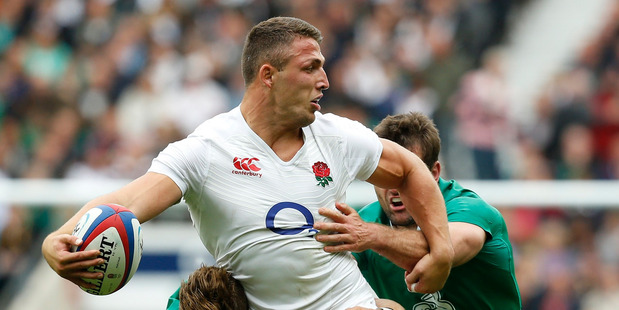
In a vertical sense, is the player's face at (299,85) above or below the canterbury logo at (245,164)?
above

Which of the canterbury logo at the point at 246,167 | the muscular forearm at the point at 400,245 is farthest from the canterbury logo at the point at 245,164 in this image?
the muscular forearm at the point at 400,245

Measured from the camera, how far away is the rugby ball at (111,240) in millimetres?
4508

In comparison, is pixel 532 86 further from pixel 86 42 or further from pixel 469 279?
pixel 469 279

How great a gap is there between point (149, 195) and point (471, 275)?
234 cm

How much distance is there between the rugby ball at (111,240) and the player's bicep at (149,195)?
0.08 m

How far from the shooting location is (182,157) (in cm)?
491

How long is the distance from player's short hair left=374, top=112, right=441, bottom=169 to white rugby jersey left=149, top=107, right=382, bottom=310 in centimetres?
88

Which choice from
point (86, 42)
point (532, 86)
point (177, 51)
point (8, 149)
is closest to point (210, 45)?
point (177, 51)

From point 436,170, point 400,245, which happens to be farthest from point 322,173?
point 436,170

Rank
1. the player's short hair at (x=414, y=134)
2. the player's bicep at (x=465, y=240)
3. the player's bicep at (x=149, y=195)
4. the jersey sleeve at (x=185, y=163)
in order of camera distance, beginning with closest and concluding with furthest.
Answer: the player's bicep at (x=149, y=195) < the jersey sleeve at (x=185, y=163) < the player's bicep at (x=465, y=240) < the player's short hair at (x=414, y=134)

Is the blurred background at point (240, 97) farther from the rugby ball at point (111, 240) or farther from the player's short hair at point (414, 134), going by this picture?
the rugby ball at point (111, 240)

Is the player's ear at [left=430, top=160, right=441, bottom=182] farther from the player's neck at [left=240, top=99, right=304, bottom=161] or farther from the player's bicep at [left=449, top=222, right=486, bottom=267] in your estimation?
the player's neck at [left=240, top=99, right=304, bottom=161]

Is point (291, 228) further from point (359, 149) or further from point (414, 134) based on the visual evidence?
point (414, 134)

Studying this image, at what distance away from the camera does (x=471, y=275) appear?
6.09 metres
